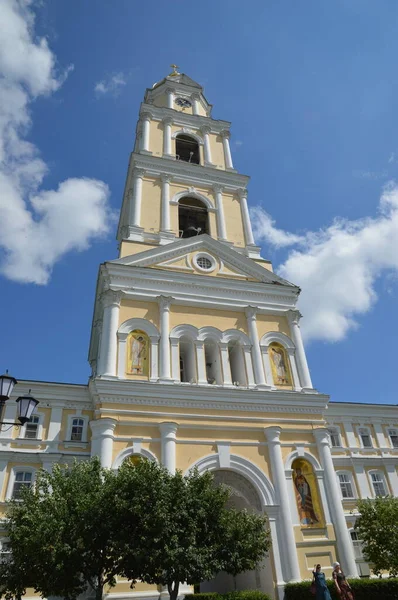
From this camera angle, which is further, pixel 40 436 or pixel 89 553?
pixel 40 436

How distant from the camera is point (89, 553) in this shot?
13414mm

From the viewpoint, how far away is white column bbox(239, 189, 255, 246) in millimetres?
29980

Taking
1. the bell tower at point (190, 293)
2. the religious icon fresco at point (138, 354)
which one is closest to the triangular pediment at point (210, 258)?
the bell tower at point (190, 293)

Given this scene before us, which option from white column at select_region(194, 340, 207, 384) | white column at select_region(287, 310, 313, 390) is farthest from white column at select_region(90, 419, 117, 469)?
white column at select_region(287, 310, 313, 390)

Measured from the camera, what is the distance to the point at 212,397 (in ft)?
69.7

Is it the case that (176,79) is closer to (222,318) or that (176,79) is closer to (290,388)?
(222,318)

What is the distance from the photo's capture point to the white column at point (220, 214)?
96.1ft

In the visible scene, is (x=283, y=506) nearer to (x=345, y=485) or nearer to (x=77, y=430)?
(x=345, y=485)

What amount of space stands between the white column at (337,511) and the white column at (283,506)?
7.10 feet

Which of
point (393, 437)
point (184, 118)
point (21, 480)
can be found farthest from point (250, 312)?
point (184, 118)

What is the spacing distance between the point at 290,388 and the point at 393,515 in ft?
23.5

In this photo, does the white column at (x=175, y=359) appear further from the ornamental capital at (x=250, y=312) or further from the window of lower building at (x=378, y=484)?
the window of lower building at (x=378, y=484)

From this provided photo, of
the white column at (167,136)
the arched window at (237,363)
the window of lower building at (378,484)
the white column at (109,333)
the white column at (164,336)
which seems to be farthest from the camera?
the white column at (167,136)

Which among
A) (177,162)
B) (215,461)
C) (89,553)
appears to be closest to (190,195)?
(177,162)
